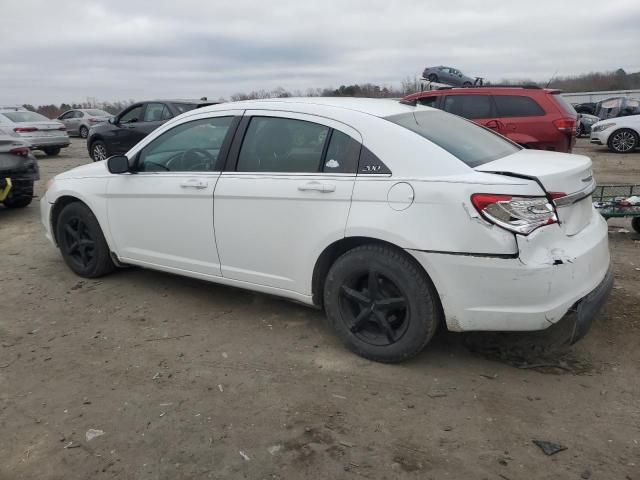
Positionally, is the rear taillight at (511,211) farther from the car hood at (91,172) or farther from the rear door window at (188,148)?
the car hood at (91,172)

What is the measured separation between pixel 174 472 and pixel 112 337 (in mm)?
1700

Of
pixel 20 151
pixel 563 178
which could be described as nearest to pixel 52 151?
pixel 20 151

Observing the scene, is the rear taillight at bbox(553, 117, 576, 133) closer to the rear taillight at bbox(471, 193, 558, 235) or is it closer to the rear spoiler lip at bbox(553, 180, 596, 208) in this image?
the rear spoiler lip at bbox(553, 180, 596, 208)

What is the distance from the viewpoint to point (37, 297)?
15.7 ft

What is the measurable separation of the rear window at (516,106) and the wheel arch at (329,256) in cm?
670

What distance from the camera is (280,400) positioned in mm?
3096

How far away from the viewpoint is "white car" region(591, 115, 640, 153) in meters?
15.7

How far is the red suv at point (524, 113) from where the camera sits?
874 cm

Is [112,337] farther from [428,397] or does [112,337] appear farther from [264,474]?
[428,397]

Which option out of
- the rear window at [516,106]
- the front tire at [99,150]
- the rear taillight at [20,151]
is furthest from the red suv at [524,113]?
the front tire at [99,150]

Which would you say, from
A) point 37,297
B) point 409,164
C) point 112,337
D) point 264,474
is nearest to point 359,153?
point 409,164

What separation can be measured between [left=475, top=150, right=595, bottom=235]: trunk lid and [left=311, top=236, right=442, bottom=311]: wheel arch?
2.47 feet

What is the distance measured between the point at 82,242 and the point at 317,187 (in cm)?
268

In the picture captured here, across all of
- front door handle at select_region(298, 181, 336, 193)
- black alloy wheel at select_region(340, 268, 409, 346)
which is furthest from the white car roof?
black alloy wheel at select_region(340, 268, 409, 346)
